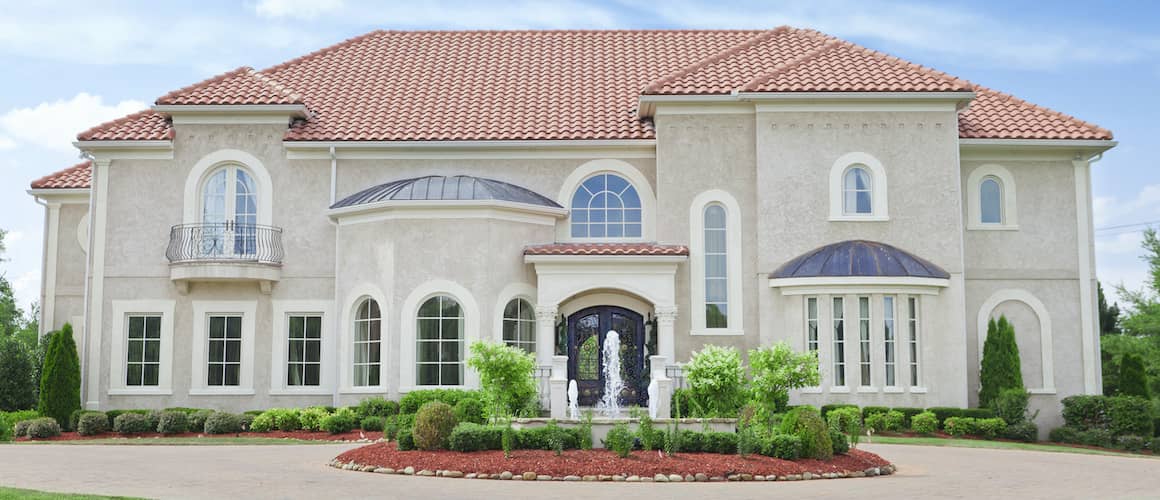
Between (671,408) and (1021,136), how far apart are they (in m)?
11.0

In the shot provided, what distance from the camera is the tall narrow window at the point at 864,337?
77.0ft

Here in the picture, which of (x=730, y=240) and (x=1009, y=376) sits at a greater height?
(x=730, y=240)

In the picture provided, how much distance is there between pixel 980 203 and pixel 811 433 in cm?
1228

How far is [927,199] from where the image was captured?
2447 centimetres

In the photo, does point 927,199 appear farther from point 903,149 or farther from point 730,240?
point 730,240

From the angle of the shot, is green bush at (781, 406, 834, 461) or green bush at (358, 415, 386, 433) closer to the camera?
green bush at (781, 406, 834, 461)

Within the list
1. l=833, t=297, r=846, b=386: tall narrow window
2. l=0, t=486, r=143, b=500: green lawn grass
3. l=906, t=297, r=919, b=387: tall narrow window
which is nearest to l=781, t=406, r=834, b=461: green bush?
l=833, t=297, r=846, b=386: tall narrow window

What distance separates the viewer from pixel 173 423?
894 inches

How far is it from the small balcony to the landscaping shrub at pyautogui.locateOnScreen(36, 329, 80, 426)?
266 cm

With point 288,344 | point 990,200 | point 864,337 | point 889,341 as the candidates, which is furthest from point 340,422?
point 990,200

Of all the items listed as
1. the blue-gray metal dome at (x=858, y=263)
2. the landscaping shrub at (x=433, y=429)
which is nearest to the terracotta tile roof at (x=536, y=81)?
the blue-gray metal dome at (x=858, y=263)

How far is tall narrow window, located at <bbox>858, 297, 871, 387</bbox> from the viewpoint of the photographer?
2348 centimetres

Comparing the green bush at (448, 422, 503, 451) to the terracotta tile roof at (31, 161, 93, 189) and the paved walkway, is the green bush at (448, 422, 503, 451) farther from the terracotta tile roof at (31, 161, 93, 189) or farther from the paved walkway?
the terracotta tile roof at (31, 161, 93, 189)

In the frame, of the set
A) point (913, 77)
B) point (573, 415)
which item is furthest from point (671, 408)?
point (913, 77)
